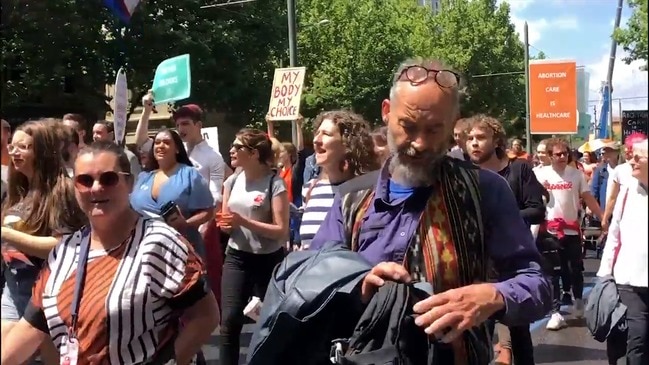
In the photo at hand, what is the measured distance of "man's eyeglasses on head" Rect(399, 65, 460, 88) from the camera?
8.30 feet

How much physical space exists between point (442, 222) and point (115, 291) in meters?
1.00

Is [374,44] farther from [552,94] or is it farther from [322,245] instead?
[322,245]

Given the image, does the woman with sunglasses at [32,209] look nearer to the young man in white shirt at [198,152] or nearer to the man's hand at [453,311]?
the man's hand at [453,311]

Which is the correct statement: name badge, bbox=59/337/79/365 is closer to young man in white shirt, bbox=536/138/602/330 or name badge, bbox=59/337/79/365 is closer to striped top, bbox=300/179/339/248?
striped top, bbox=300/179/339/248

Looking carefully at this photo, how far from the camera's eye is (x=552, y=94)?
1577 cm

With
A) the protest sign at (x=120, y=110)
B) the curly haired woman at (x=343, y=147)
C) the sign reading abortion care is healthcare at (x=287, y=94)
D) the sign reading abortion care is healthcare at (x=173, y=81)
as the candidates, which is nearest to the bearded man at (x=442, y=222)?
the curly haired woman at (x=343, y=147)

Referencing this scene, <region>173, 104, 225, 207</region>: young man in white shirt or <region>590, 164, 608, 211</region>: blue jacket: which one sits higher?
<region>173, 104, 225, 207</region>: young man in white shirt

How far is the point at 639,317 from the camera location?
4.90 metres

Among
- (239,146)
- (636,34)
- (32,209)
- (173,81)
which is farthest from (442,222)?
(173,81)

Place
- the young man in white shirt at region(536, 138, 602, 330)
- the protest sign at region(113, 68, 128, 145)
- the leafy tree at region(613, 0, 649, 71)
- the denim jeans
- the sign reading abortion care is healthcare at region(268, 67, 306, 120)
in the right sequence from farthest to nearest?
the sign reading abortion care is healthcare at region(268, 67, 306, 120)
the young man in white shirt at region(536, 138, 602, 330)
the protest sign at region(113, 68, 128, 145)
the denim jeans
the leafy tree at region(613, 0, 649, 71)

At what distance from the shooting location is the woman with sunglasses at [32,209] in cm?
392

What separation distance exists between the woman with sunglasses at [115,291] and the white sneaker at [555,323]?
606 cm

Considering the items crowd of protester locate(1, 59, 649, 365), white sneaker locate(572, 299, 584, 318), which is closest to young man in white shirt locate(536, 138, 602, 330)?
white sneaker locate(572, 299, 584, 318)

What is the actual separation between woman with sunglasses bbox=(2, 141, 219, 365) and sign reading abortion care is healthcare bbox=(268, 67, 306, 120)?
27.8 ft
